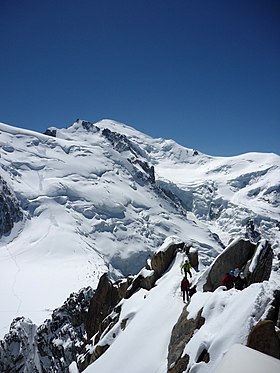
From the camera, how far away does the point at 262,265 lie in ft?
62.7

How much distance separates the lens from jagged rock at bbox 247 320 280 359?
10.0m

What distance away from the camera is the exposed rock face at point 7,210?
16529 centimetres

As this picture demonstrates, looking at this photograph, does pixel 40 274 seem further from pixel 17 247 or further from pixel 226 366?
pixel 226 366

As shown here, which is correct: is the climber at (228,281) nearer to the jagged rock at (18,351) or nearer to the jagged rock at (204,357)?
the jagged rock at (204,357)

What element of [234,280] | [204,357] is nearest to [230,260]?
[234,280]

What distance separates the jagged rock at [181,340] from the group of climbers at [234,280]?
2.52 metres

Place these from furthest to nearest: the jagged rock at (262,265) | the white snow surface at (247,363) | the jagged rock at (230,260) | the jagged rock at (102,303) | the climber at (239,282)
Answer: the jagged rock at (102,303), the jagged rock at (230,260), the jagged rock at (262,265), the climber at (239,282), the white snow surface at (247,363)

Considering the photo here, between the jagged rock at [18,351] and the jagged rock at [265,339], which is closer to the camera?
the jagged rock at [265,339]

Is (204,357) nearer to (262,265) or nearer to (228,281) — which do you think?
(228,281)

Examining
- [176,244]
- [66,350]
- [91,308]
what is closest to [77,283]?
[66,350]

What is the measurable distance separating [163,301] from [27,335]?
121 feet

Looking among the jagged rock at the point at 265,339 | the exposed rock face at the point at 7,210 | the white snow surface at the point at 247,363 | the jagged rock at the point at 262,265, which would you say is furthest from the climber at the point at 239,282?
the exposed rock face at the point at 7,210

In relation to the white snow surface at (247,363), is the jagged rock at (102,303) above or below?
below

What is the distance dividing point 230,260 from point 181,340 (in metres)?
7.26
